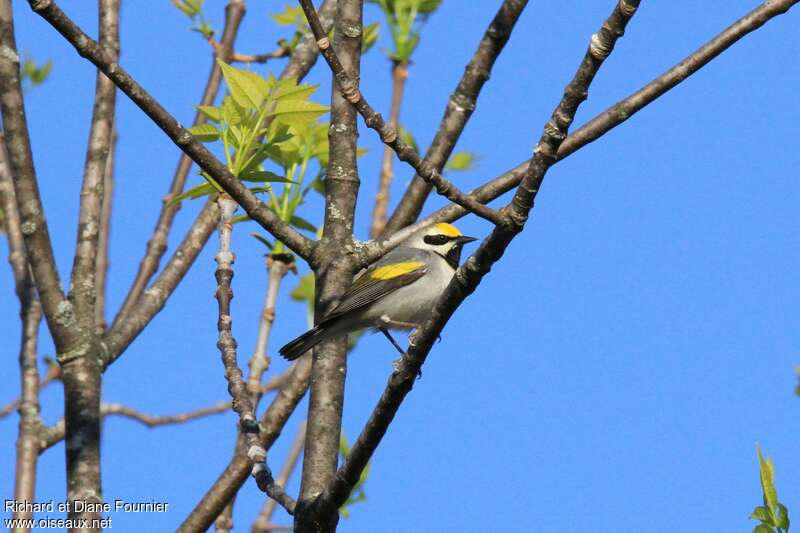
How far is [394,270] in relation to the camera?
25.0ft

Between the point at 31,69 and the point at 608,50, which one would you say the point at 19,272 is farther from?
the point at 608,50

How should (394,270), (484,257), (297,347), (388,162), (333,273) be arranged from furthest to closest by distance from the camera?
(394,270)
(388,162)
(297,347)
(333,273)
(484,257)

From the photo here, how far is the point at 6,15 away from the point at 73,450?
262 cm

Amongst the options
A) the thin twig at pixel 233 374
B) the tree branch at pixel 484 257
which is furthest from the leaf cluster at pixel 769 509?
the thin twig at pixel 233 374

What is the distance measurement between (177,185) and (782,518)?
210 inches

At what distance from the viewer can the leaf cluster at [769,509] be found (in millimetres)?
3553

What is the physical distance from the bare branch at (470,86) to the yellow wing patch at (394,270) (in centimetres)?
138

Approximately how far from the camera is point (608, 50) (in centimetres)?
319

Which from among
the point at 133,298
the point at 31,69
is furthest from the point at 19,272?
the point at 31,69

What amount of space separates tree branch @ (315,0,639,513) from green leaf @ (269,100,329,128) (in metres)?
1.69

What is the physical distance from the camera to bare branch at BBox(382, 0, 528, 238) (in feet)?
20.4

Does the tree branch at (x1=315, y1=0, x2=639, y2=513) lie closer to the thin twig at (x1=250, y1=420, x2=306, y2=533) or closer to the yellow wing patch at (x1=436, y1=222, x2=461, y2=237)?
the thin twig at (x1=250, y1=420, x2=306, y2=533)

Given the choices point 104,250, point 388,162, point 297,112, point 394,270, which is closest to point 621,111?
point 297,112

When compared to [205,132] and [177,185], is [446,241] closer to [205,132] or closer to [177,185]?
[177,185]
